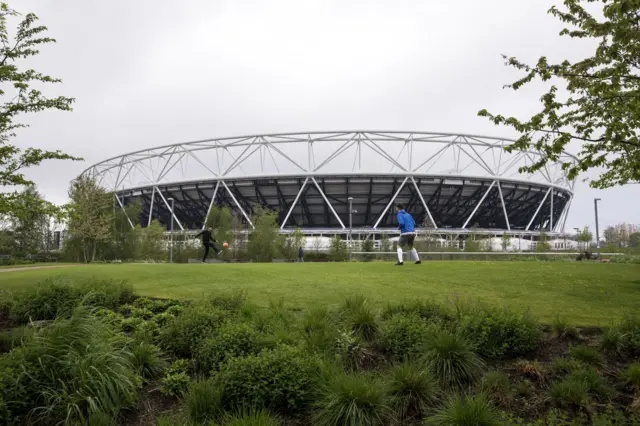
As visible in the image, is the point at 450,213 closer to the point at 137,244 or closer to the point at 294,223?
the point at 294,223

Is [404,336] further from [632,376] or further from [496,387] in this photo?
[632,376]

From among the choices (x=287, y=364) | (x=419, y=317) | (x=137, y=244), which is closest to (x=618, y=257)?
(x=419, y=317)

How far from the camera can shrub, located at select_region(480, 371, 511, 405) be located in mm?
4449

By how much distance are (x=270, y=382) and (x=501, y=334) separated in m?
2.84

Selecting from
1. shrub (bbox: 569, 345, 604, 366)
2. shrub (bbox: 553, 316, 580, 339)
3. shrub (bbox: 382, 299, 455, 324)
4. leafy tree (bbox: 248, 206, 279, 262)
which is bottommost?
shrub (bbox: 569, 345, 604, 366)

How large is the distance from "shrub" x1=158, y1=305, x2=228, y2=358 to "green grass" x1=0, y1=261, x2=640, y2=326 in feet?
5.33

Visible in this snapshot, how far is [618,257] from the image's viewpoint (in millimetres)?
22250

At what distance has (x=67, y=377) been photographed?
4.62 meters

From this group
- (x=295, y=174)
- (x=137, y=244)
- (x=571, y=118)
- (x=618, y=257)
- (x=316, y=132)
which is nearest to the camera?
(x=571, y=118)

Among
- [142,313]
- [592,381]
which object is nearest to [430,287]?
[592,381]

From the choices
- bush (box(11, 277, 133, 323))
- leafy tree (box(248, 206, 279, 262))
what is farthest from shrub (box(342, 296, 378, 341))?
leafy tree (box(248, 206, 279, 262))

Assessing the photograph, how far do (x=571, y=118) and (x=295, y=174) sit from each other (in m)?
38.8

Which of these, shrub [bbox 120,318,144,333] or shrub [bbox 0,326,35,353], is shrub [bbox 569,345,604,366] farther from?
shrub [bbox 0,326,35,353]

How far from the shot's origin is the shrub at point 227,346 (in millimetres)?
5207
